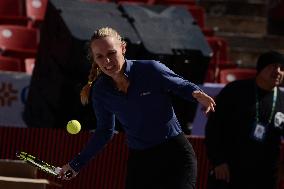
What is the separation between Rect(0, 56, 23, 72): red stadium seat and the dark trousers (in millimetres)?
4472

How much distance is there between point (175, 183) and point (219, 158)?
1269 mm

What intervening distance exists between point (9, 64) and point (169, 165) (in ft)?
15.4

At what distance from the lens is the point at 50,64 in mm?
7371

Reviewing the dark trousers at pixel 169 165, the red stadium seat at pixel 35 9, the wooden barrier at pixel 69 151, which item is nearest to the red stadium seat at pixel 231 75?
the red stadium seat at pixel 35 9

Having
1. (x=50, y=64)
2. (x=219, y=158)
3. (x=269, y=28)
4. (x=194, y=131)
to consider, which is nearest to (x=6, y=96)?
(x=50, y=64)

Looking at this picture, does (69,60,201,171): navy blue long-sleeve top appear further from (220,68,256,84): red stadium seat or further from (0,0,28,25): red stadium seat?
(0,0,28,25): red stadium seat

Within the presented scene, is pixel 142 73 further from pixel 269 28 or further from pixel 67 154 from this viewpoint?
pixel 269 28

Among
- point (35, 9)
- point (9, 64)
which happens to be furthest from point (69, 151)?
point (35, 9)

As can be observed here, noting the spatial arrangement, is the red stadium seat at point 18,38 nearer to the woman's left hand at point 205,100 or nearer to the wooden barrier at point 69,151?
the wooden barrier at point 69,151

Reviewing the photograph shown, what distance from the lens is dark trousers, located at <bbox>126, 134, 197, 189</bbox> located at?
438cm

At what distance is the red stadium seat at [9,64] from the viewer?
8.71 m

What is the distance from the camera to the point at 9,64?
8.77 m

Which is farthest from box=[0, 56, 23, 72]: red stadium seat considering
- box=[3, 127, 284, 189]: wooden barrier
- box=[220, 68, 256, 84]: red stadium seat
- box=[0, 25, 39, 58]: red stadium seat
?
box=[3, 127, 284, 189]: wooden barrier

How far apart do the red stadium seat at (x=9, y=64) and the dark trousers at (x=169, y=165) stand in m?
4.47
